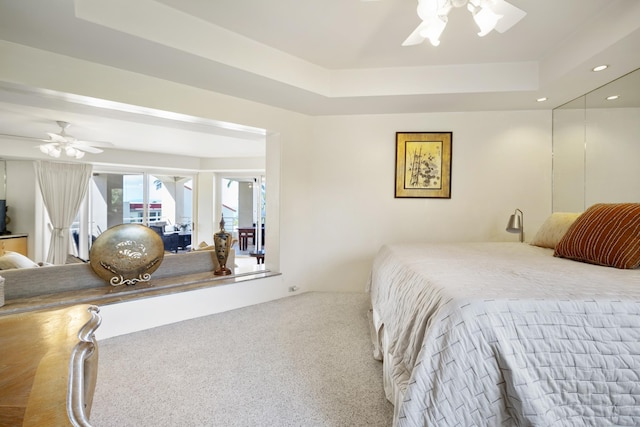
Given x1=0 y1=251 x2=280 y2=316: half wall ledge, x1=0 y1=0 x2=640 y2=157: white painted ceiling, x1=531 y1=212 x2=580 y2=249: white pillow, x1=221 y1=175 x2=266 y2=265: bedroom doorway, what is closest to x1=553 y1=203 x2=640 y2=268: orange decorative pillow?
x1=531 y1=212 x2=580 y2=249: white pillow

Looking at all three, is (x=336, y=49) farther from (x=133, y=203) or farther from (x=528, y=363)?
(x=133, y=203)

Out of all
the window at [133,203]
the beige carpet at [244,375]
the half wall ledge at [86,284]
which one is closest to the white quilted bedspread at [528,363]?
the beige carpet at [244,375]

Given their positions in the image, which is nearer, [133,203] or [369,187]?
[369,187]

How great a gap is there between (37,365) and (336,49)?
9.03ft

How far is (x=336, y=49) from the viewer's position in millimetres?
2562

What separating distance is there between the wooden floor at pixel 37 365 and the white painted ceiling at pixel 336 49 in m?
1.83

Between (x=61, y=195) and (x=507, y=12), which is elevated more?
(x=507, y=12)

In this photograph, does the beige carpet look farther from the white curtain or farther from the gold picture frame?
the white curtain

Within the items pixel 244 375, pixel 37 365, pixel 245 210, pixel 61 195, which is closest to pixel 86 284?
pixel 244 375

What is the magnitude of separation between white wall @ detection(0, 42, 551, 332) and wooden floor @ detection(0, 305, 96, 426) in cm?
240

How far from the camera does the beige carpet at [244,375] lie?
1496 millimetres

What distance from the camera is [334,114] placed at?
3.58 metres

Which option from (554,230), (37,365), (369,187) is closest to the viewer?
(37,365)

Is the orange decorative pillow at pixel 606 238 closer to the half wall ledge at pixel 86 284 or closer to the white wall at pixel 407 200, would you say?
the white wall at pixel 407 200
